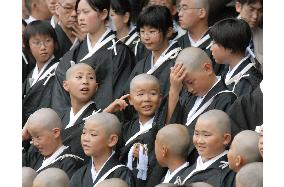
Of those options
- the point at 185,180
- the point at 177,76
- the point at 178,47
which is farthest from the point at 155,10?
the point at 185,180

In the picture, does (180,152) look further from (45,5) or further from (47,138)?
(45,5)

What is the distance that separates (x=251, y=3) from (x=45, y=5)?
3.41 meters

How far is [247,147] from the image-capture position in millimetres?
10188

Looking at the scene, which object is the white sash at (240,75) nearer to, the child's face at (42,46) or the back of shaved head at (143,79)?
the back of shaved head at (143,79)

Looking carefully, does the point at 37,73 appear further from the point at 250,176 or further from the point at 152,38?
the point at 250,176

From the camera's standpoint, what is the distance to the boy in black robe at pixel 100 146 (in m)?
11.2

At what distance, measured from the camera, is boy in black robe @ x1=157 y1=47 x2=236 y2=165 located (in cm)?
1108

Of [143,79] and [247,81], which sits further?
[143,79]

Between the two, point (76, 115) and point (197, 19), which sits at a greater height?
point (197, 19)

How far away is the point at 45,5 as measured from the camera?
14.7 meters

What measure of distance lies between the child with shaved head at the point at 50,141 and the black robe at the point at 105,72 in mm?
594

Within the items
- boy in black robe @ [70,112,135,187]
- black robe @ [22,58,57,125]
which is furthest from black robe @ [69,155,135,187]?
black robe @ [22,58,57,125]

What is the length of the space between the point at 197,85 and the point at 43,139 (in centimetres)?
147

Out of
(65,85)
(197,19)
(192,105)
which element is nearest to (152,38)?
(197,19)
